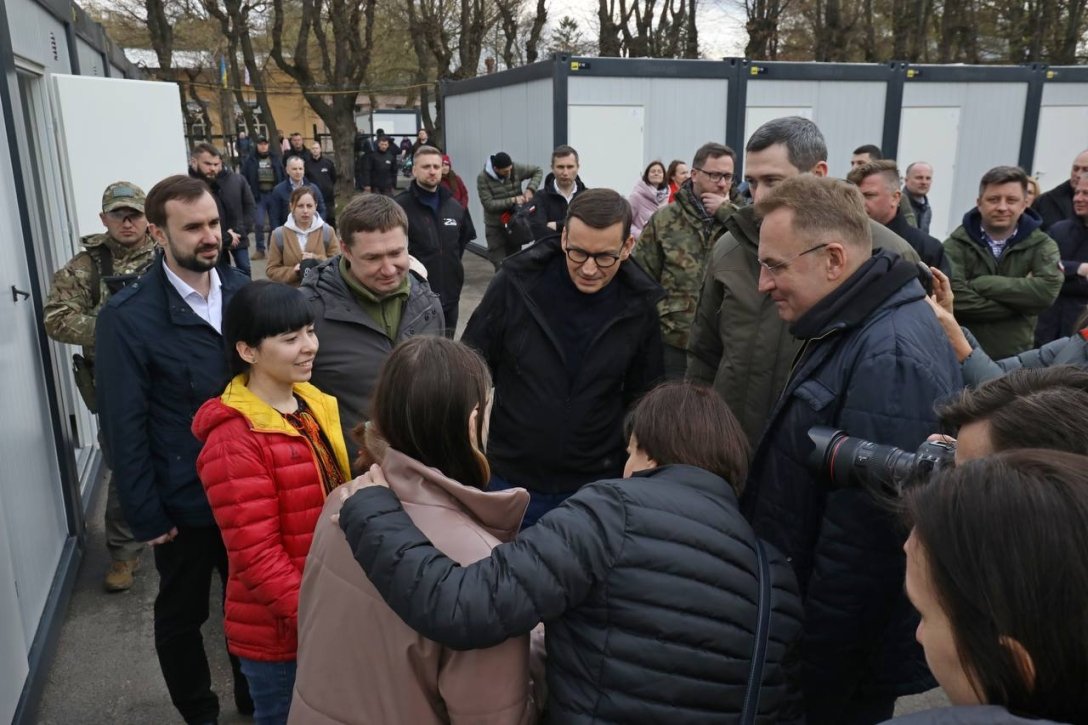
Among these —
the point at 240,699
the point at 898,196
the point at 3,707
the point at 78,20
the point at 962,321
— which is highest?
the point at 78,20

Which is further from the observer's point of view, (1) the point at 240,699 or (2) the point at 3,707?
(1) the point at 240,699

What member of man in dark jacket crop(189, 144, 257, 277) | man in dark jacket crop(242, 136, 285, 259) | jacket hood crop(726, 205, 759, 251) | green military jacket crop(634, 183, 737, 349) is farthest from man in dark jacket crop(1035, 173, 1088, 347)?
man in dark jacket crop(242, 136, 285, 259)

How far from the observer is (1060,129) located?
13406mm

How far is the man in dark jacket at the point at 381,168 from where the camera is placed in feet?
64.0

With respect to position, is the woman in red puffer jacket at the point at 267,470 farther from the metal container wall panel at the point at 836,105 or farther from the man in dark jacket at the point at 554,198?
the metal container wall panel at the point at 836,105

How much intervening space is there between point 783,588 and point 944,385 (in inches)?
26.8

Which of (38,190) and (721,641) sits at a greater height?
(38,190)

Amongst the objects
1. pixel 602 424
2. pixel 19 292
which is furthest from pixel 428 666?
pixel 19 292

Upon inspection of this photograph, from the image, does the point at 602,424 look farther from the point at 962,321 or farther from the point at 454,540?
the point at 962,321

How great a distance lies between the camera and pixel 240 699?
326 cm

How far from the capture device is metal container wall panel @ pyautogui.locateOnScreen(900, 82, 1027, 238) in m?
12.8

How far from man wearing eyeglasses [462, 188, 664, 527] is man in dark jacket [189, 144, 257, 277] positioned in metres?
6.61

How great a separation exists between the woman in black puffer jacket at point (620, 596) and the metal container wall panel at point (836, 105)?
11.3 m

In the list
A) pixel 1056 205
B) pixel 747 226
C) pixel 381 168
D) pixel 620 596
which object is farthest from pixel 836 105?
pixel 620 596
